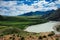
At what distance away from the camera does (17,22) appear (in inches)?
220

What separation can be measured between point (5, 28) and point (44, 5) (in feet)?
4.53

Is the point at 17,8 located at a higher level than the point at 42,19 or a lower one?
higher

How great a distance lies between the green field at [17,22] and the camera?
18.1 ft

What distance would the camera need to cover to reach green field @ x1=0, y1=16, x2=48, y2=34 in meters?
5.52

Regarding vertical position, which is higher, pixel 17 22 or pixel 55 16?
pixel 55 16

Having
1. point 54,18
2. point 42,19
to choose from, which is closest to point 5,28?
point 42,19

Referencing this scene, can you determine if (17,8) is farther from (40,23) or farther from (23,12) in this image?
(40,23)

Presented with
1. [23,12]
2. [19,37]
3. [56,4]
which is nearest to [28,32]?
[19,37]

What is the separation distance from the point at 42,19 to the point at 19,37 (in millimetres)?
897

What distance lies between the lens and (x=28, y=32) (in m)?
5.45

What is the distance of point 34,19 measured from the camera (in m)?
5.61

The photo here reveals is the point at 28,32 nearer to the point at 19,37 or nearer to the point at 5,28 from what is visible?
the point at 19,37

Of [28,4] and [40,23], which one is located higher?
[28,4]

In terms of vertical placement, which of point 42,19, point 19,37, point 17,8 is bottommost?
point 19,37
